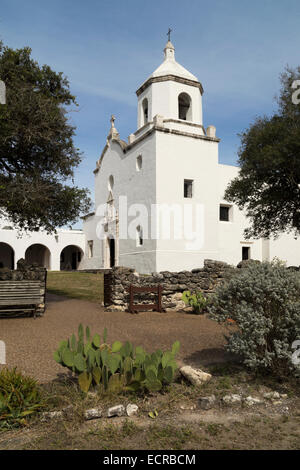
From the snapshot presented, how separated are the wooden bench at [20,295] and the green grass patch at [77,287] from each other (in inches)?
184

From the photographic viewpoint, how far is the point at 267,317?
4531 mm

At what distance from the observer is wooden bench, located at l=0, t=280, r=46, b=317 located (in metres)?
9.27

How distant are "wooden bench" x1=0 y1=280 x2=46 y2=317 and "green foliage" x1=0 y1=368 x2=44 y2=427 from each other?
5.91 meters

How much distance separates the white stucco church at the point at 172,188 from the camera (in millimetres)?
20922

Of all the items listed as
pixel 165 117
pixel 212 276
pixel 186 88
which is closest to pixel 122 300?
pixel 212 276

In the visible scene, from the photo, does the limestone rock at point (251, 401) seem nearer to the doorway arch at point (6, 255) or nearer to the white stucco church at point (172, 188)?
the white stucco church at point (172, 188)

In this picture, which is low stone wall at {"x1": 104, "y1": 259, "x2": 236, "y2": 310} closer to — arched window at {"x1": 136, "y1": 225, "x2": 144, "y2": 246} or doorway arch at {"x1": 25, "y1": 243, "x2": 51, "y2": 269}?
arched window at {"x1": 136, "y1": 225, "x2": 144, "y2": 246}

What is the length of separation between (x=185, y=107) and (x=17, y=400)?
76.5 feet

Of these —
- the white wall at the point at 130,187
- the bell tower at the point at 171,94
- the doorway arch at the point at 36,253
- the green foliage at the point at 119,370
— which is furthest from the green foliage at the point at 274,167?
the doorway arch at the point at 36,253

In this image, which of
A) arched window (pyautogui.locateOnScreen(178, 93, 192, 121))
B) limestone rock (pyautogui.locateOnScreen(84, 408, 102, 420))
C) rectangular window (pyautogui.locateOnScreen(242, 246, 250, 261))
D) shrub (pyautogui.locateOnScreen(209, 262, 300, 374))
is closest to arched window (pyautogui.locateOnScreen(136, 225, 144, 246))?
arched window (pyautogui.locateOnScreen(178, 93, 192, 121))

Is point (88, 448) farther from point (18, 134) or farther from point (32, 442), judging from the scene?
point (18, 134)

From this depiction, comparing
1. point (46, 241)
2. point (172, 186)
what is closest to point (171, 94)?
point (172, 186)

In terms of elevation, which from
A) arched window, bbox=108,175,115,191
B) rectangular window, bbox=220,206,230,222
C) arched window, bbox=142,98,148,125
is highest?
arched window, bbox=142,98,148,125

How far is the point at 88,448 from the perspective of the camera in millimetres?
2914
